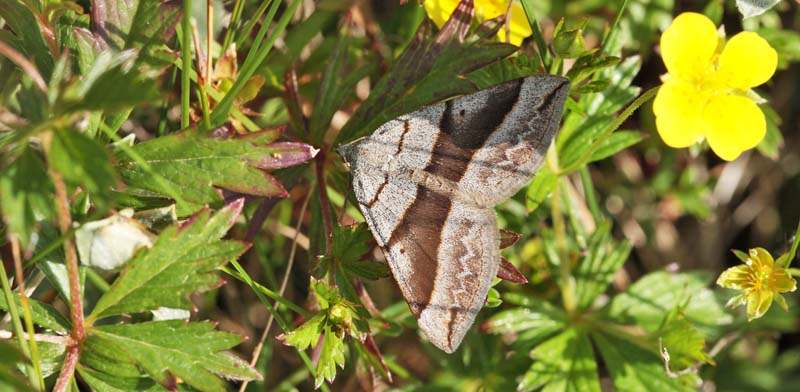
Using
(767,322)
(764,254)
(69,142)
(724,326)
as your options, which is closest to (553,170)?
(764,254)

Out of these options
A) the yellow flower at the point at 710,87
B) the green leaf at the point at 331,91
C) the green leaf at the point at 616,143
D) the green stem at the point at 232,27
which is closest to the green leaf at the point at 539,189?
the green leaf at the point at 616,143

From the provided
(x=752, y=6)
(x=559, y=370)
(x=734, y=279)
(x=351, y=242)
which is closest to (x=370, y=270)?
(x=351, y=242)

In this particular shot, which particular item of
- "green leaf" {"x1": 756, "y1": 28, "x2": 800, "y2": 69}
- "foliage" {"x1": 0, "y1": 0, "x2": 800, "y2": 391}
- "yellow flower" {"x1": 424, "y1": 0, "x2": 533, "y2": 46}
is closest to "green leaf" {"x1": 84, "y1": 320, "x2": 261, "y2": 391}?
"foliage" {"x1": 0, "y1": 0, "x2": 800, "y2": 391}

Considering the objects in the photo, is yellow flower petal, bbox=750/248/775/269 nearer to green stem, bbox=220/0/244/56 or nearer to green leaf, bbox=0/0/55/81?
green stem, bbox=220/0/244/56

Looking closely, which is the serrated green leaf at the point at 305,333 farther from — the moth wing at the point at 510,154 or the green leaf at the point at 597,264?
the green leaf at the point at 597,264

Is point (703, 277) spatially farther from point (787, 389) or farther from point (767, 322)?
point (787, 389)

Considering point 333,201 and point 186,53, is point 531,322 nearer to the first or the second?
point 333,201
